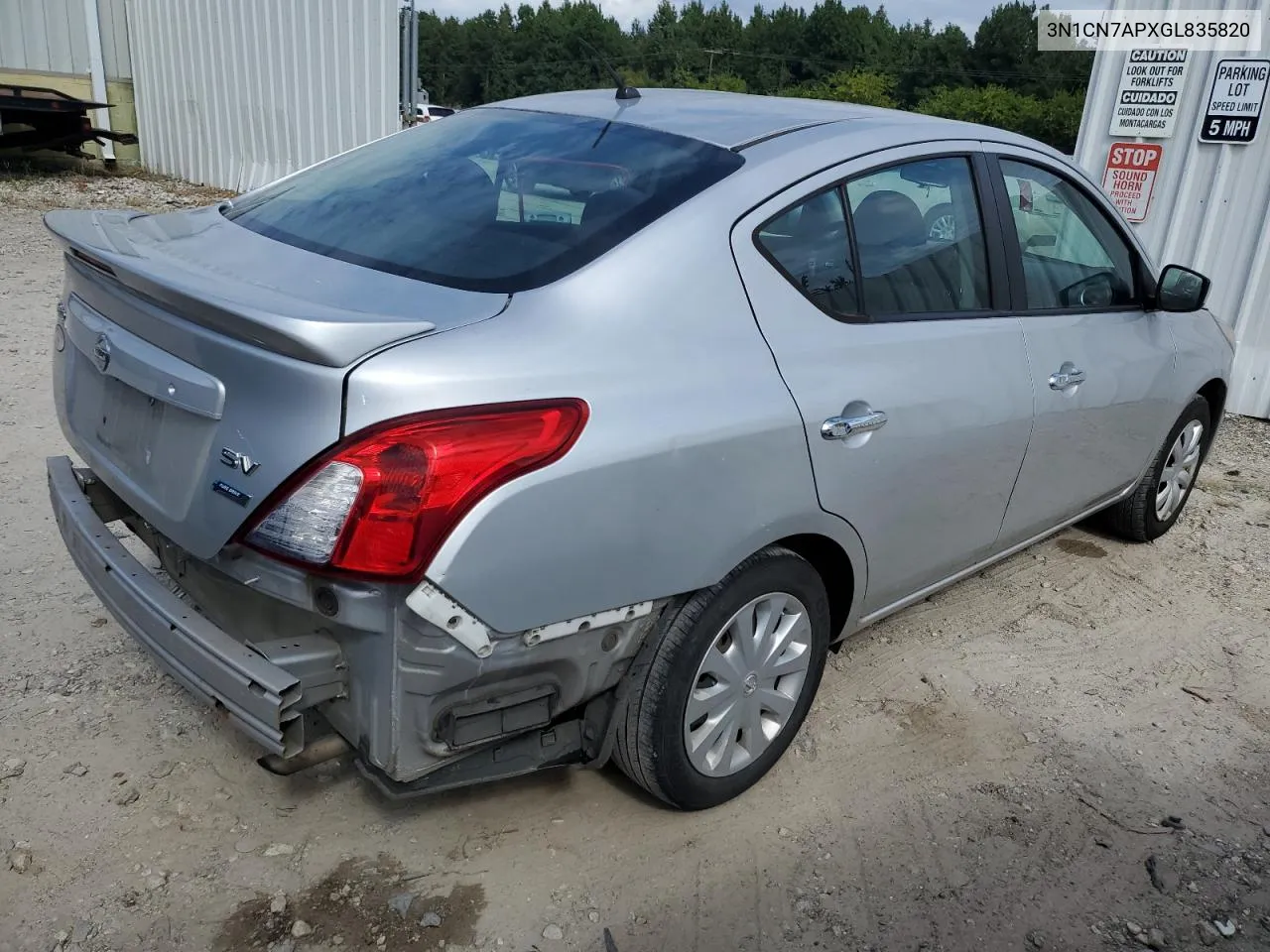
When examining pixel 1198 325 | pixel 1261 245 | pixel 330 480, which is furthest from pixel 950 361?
pixel 1261 245

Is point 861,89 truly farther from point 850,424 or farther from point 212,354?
point 212,354

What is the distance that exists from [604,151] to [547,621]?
132 cm

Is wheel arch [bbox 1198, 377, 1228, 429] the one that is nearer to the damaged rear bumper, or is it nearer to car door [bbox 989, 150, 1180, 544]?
car door [bbox 989, 150, 1180, 544]

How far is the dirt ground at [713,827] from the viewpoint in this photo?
2285 millimetres

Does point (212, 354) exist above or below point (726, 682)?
above

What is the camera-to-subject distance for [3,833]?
2.42 meters

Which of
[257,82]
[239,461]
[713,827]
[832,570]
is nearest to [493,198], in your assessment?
[239,461]

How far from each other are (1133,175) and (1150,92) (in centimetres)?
55

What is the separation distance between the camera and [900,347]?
2.68m

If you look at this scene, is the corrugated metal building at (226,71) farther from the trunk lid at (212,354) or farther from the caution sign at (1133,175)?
the trunk lid at (212,354)

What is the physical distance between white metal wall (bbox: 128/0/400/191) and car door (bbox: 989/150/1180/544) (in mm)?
8460

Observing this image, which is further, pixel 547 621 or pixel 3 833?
pixel 3 833

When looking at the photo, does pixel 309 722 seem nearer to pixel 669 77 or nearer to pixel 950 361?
pixel 950 361

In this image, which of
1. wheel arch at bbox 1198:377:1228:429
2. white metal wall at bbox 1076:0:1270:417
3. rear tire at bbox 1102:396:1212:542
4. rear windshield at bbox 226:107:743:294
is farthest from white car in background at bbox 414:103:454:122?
white metal wall at bbox 1076:0:1270:417
